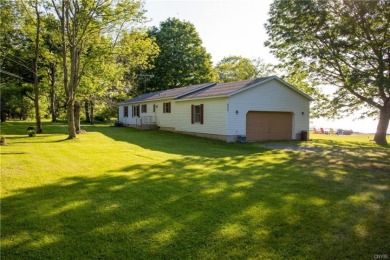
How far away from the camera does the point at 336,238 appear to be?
416 centimetres

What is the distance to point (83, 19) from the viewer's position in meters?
16.1

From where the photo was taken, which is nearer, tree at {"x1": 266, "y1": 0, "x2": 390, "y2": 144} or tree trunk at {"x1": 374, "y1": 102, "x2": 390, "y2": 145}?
tree at {"x1": 266, "y1": 0, "x2": 390, "y2": 144}

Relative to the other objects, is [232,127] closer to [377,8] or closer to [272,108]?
[272,108]

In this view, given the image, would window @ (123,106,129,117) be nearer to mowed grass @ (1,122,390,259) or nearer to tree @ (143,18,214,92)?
tree @ (143,18,214,92)

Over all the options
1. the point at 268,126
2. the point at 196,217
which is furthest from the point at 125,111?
the point at 196,217

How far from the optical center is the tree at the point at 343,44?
15766mm

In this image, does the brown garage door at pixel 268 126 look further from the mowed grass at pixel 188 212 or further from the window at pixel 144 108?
the window at pixel 144 108

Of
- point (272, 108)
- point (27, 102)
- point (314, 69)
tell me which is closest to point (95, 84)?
point (272, 108)

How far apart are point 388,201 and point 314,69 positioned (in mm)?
16216

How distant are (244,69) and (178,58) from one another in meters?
13.4

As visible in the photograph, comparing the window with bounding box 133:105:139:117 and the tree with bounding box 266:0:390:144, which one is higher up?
the tree with bounding box 266:0:390:144

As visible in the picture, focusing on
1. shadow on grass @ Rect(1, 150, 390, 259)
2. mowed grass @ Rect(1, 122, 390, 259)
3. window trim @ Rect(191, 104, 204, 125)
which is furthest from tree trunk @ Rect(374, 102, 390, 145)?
shadow on grass @ Rect(1, 150, 390, 259)

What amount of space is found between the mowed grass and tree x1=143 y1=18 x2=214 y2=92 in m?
31.4

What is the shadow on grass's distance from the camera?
3786 millimetres
